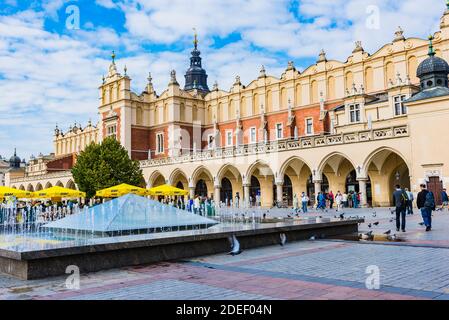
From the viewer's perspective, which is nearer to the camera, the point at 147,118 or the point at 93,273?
the point at 93,273

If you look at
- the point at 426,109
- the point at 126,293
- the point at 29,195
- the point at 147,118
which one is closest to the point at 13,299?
the point at 126,293

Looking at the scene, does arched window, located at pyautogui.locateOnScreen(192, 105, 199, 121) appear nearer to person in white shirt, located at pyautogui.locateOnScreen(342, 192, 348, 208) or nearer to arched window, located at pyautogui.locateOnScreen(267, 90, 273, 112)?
arched window, located at pyautogui.locateOnScreen(267, 90, 273, 112)

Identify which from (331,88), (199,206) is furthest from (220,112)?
(199,206)

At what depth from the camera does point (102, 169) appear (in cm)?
3341

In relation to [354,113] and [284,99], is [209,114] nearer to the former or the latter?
[284,99]

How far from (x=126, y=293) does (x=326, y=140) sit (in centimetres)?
2530

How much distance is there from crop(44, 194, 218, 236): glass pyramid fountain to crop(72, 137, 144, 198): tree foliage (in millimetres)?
21801

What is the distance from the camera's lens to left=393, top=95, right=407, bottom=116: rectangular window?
3098cm

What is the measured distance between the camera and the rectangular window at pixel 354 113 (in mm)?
33656

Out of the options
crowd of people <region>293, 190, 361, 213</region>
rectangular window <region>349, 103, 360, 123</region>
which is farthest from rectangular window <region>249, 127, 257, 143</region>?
crowd of people <region>293, 190, 361, 213</region>

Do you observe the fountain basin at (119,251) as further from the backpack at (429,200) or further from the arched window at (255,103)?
the arched window at (255,103)

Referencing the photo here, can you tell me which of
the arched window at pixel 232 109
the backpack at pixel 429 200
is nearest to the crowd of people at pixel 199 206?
the backpack at pixel 429 200

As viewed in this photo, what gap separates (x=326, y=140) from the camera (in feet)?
97.0

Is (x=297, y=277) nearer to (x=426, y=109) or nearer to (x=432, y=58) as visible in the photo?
(x=426, y=109)
